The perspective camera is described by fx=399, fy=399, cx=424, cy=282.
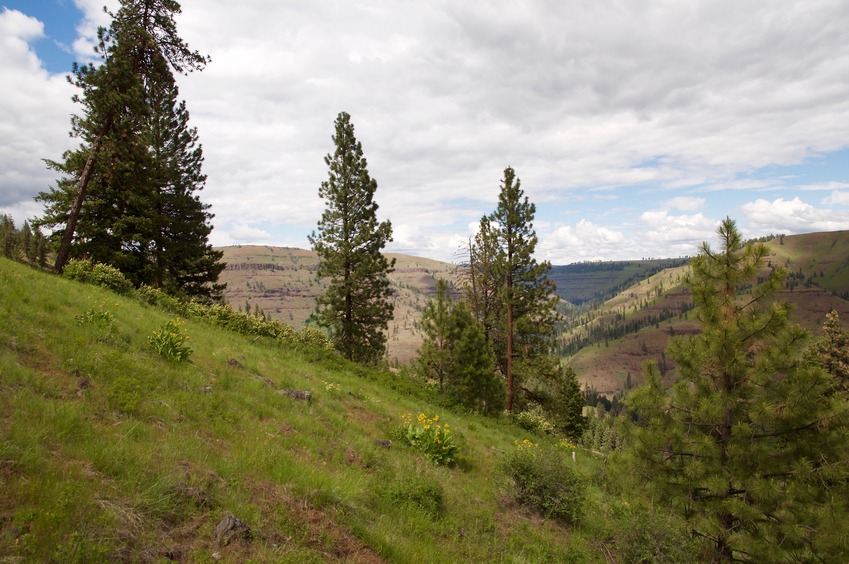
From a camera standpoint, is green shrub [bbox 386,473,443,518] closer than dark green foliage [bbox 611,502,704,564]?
No

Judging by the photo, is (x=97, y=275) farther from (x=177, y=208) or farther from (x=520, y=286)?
(x=520, y=286)

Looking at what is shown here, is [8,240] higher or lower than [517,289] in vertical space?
higher

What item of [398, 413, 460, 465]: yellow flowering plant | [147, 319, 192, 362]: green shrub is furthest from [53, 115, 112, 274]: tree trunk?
[398, 413, 460, 465]: yellow flowering plant

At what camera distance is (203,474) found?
543 cm

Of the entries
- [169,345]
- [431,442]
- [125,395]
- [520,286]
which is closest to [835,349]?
[520,286]

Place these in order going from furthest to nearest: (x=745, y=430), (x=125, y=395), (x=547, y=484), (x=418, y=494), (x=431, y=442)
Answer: (x=431, y=442)
(x=547, y=484)
(x=745, y=430)
(x=418, y=494)
(x=125, y=395)

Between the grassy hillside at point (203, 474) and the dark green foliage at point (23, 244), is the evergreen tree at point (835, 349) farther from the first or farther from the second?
the dark green foliage at point (23, 244)

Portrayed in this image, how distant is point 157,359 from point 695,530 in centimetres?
1261

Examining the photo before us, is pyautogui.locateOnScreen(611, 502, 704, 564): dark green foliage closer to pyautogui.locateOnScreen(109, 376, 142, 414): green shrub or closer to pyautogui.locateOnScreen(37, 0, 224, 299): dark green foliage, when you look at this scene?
pyautogui.locateOnScreen(109, 376, 142, 414): green shrub

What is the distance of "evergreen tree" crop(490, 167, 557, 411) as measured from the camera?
26.8 m

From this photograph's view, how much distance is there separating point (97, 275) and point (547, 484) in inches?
828

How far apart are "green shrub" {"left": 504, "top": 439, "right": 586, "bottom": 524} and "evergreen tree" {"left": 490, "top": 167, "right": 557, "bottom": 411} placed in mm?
17170

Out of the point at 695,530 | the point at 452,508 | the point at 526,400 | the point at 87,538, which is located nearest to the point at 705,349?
the point at 695,530

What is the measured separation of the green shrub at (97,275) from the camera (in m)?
18.3
